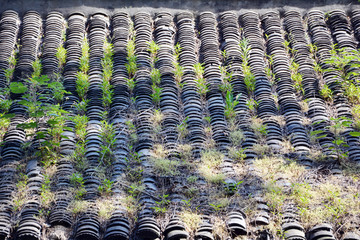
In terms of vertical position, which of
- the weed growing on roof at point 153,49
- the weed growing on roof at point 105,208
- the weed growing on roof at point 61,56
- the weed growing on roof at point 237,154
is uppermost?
the weed growing on roof at point 153,49

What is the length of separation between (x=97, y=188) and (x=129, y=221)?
698 millimetres

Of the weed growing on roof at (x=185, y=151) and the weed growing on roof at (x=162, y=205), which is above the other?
the weed growing on roof at (x=185, y=151)

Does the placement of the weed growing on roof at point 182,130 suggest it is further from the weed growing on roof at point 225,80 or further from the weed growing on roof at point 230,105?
the weed growing on roof at point 225,80

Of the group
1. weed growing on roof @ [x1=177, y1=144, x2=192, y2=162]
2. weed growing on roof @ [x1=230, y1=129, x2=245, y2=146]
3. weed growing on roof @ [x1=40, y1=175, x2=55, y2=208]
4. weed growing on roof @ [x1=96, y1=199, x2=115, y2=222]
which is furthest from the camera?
weed growing on roof @ [x1=230, y1=129, x2=245, y2=146]

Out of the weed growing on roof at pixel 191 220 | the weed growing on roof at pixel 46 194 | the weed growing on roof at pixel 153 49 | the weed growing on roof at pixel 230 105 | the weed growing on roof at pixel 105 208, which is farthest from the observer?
the weed growing on roof at pixel 153 49

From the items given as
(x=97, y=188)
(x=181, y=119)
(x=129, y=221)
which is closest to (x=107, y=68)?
(x=181, y=119)

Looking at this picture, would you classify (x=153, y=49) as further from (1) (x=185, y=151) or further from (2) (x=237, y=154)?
(2) (x=237, y=154)

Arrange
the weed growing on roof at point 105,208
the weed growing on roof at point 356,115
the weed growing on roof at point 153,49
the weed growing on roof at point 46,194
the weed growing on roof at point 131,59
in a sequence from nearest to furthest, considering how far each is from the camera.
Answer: the weed growing on roof at point 105,208, the weed growing on roof at point 46,194, the weed growing on roof at point 356,115, the weed growing on roof at point 131,59, the weed growing on roof at point 153,49

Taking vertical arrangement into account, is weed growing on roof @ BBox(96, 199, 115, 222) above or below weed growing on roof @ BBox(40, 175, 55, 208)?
below

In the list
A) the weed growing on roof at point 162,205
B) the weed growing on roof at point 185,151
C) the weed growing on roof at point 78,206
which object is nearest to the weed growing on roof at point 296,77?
the weed growing on roof at point 185,151

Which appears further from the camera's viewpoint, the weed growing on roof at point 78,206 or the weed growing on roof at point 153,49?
the weed growing on roof at point 153,49

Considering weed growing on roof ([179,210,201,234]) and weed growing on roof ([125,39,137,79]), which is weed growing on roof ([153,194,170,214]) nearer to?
weed growing on roof ([179,210,201,234])

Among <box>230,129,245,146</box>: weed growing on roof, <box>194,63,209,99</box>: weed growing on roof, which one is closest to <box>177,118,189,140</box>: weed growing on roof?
<box>230,129,245,146</box>: weed growing on roof

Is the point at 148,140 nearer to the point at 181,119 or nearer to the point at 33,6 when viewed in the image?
the point at 181,119
